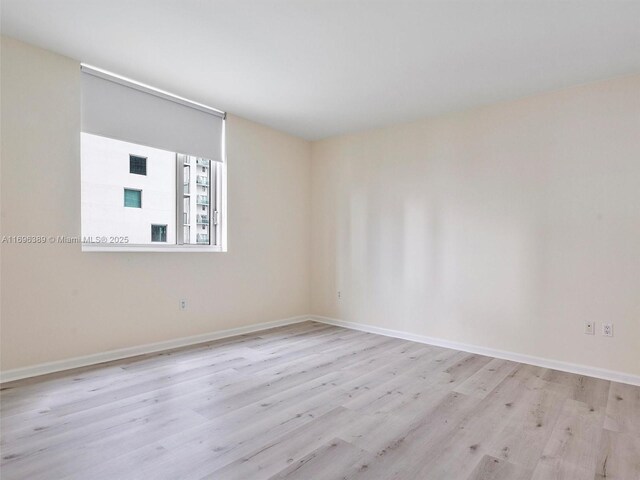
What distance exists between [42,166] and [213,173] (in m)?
1.70

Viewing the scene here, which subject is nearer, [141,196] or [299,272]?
[141,196]

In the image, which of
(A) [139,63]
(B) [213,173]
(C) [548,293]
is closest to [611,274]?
(C) [548,293]

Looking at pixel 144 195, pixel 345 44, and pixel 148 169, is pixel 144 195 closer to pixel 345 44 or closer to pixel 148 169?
pixel 148 169

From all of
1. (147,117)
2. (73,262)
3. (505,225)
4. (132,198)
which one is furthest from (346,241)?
(73,262)

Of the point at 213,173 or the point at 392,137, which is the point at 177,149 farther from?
the point at 392,137

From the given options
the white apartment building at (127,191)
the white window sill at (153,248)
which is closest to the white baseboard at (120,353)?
the white window sill at (153,248)

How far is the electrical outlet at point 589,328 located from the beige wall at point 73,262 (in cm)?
339

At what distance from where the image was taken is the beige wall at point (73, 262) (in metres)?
2.79

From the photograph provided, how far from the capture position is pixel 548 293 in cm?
339

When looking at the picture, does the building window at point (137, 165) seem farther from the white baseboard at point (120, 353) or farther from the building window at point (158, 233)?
the white baseboard at point (120, 353)

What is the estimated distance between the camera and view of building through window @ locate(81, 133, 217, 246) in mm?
3318

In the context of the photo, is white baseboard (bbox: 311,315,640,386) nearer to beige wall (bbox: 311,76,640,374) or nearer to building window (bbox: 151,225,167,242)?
beige wall (bbox: 311,76,640,374)

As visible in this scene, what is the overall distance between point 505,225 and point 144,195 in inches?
142

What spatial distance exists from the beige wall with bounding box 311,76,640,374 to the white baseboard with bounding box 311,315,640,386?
5cm
